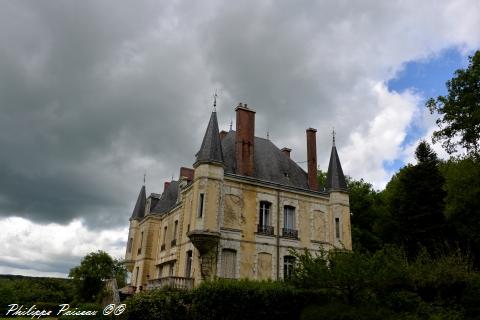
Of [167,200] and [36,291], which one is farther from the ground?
[167,200]

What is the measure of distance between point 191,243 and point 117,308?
17.3 ft

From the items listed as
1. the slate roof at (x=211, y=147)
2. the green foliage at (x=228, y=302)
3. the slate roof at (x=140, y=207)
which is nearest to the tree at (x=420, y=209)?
the green foliage at (x=228, y=302)

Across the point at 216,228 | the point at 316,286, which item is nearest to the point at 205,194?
the point at 216,228

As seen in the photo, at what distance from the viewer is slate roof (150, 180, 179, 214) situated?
92.8ft

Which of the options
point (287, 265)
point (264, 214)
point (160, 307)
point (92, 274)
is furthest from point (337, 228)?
point (92, 274)

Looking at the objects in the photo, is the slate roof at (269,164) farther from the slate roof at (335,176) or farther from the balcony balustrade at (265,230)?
the balcony balustrade at (265,230)

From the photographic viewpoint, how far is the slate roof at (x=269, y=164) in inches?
849

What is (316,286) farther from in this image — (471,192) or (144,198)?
(144,198)

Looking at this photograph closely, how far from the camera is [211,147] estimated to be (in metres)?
19.9

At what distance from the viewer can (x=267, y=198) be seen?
21.0 metres

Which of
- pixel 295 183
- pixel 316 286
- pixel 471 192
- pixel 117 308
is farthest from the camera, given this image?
pixel 295 183

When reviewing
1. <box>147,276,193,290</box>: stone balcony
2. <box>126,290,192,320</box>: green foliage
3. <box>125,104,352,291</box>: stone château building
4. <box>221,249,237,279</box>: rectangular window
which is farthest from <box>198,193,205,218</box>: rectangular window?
<box>126,290,192,320</box>: green foliage

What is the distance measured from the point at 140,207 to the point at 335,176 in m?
15.9

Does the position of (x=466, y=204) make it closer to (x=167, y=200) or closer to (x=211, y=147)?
(x=211, y=147)
